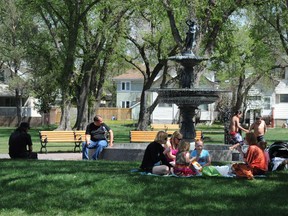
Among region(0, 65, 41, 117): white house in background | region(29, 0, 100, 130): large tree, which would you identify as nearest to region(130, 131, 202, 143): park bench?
region(29, 0, 100, 130): large tree

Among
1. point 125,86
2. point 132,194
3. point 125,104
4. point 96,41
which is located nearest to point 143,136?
point 132,194

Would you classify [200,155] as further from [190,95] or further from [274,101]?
[274,101]

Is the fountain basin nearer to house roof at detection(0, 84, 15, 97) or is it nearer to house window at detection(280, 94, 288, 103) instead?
house roof at detection(0, 84, 15, 97)

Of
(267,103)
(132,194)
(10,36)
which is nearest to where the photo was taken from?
(132,194)

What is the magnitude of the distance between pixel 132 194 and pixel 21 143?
237 inches

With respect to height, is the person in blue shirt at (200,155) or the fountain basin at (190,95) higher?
the fountain basin at (190,95)

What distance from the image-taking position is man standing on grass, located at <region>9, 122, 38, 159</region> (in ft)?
46.2

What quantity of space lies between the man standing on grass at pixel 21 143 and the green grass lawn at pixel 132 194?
3.14 m

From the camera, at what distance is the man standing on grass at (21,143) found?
14086mm

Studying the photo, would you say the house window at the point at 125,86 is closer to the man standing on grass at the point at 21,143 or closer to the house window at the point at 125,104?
the house window at the point at 125,104

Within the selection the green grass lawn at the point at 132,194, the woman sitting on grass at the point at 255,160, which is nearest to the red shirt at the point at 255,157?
the woman sitting on grass at the point at 255,160

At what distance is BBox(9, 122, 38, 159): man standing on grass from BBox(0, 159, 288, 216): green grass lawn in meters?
3.14

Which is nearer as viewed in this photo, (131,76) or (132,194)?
(132,194)

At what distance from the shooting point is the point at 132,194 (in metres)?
9.16
